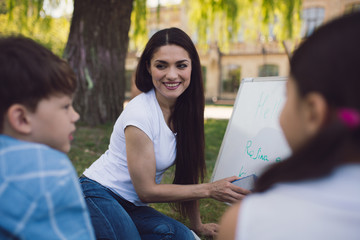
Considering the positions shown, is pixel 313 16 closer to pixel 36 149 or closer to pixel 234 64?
pixel 234 64

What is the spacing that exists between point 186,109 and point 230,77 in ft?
70.2

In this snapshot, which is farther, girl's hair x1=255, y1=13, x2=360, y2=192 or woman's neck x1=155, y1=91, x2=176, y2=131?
woman's neck x1=155, y1=91, x2=176, y2=131

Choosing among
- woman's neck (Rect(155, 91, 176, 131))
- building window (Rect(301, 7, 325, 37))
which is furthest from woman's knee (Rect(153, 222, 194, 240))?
building window (Rect(301, 7, 325, 37))

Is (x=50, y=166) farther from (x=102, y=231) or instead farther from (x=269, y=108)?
(x=269, y=108)

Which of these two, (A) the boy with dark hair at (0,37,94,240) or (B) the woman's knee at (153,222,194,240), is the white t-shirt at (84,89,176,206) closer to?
(B) the woman's knee at (153,222,194,240)

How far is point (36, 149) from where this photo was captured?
935mm

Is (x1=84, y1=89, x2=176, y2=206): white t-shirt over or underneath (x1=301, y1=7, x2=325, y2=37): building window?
underneath

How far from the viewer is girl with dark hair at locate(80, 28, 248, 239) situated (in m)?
1.79

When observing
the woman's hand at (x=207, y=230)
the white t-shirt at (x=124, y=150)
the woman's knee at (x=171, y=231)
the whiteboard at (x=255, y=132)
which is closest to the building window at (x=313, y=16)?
the whiteboard at (x=255, y=132)

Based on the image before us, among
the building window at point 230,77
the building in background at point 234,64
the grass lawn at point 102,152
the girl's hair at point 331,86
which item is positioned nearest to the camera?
the girl's hair at point 331,86

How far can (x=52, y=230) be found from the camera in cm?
91

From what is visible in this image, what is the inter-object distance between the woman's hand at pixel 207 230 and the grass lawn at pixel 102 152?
200 mm

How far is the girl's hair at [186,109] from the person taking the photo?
206 centimetres

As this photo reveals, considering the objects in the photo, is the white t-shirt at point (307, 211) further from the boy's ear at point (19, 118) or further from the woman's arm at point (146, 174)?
the woman's arm at point (146, 174)
